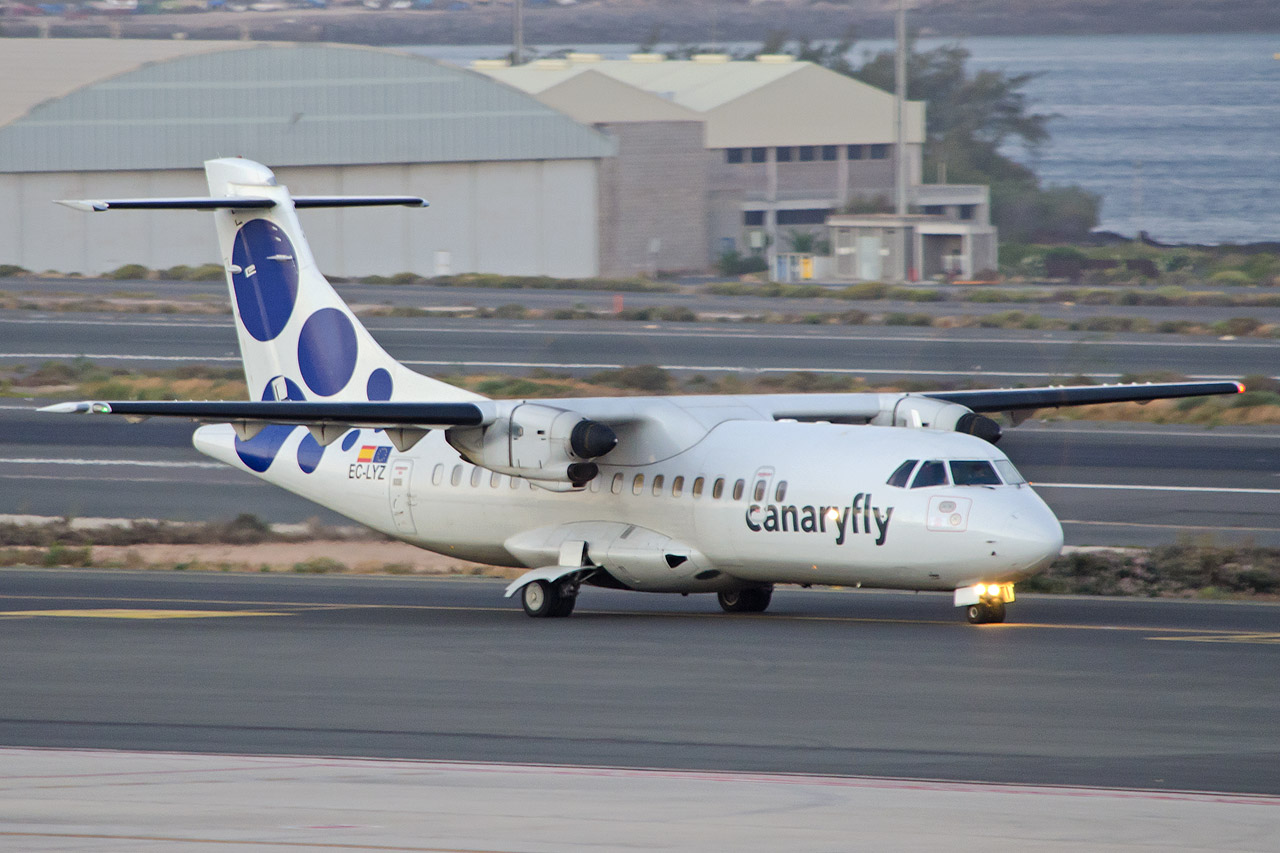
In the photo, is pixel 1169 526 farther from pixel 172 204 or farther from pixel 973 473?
pixel 172 204

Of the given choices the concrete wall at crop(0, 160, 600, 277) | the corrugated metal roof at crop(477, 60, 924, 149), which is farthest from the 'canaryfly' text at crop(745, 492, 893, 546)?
the corrugated metal roof at crop(477, 60, 924, 149)

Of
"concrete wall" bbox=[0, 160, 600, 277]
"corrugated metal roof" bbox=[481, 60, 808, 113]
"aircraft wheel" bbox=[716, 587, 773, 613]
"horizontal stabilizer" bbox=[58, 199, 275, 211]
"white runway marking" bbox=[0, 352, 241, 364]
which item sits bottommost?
"aircraft wheel" bbox=[716, 587, 773, 613]

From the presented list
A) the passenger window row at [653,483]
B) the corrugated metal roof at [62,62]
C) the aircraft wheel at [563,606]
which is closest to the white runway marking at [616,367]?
the corrugated metal roof at [62,62]

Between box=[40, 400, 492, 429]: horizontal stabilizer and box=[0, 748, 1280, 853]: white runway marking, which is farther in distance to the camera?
box=[40, 400, 492, 429]: horizontal stabilizer

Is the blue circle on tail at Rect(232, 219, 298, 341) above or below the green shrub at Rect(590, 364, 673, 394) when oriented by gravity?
above

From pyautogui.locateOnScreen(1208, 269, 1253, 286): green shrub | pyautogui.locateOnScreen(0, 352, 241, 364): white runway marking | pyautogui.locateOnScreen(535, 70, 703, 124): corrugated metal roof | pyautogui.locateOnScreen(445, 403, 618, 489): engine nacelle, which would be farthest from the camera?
pyautogui.locateOnScreen(535, 70, 703, 124): corrugated metal roof

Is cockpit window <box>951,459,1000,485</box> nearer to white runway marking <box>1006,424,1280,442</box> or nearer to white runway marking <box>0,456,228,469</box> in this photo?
white runway marking <box>1006,424,1280,442</box>

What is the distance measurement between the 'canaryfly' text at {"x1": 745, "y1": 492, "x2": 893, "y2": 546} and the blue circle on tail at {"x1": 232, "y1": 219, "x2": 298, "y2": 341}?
9.11 meters

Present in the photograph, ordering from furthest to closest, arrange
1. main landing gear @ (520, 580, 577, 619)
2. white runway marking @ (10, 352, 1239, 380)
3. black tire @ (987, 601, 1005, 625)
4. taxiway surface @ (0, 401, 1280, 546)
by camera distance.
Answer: white runway marking @ (10, 352, 1239, 380) < taxiway surface @ (0, 401, 1280, 546) < main landing gear @ (520, 580, 577, 619) < black tire @ (987, 601, 1005, 625)

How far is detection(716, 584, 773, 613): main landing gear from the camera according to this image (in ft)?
79.8

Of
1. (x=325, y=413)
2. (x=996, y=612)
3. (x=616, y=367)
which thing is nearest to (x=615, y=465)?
(x=325, y=413)

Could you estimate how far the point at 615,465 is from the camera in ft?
78.0

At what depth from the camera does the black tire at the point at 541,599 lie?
77.4 ft

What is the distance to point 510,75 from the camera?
102938 mm
